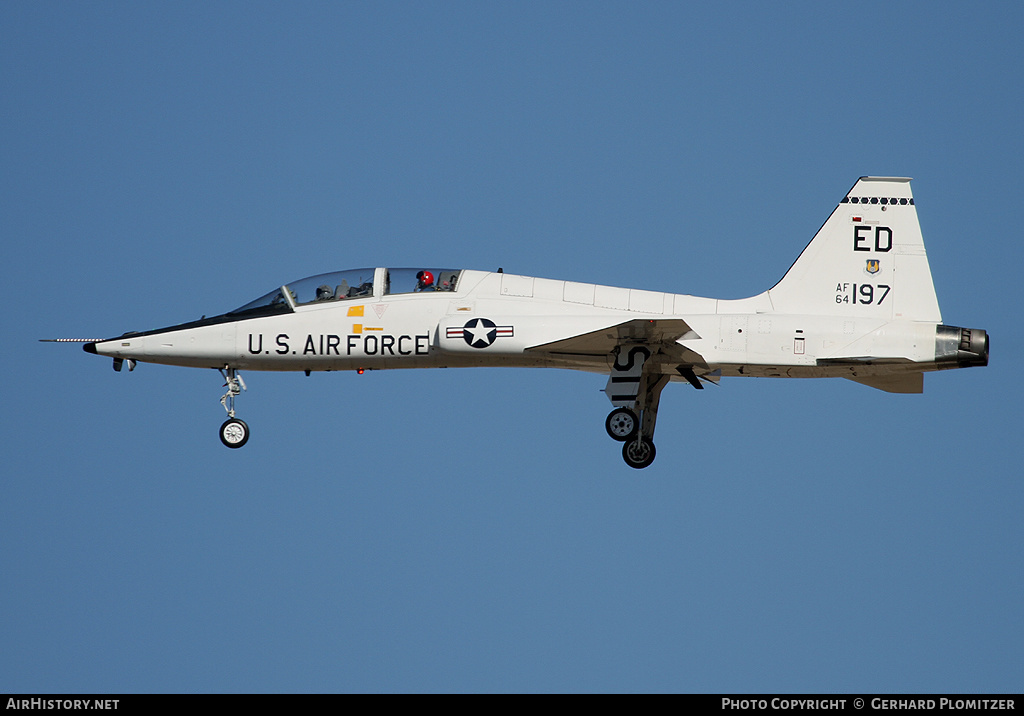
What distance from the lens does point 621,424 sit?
867 inches

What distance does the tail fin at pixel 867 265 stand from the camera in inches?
863

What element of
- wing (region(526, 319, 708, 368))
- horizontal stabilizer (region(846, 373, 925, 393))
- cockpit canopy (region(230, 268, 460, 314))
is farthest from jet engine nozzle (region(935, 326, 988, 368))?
cockpit canopy (region(230, 268, 460, 314))

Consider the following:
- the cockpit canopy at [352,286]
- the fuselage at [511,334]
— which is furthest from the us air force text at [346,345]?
the cockpit canopy at [352,286]

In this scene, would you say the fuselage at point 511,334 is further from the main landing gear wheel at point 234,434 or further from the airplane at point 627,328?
the main landing gear wheel at point 234,434

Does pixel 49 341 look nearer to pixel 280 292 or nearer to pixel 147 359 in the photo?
pixel 147 359

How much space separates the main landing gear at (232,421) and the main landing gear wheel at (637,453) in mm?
7120

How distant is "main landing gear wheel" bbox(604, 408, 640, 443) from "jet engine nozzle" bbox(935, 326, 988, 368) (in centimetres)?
527

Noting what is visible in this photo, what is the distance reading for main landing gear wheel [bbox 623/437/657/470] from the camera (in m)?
22.3

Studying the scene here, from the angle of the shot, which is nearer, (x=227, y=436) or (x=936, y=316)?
(x=936, y=316)

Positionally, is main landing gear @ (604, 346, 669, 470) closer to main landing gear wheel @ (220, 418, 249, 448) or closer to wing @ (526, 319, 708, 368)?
wing @ (526, 319, 708, 368)
